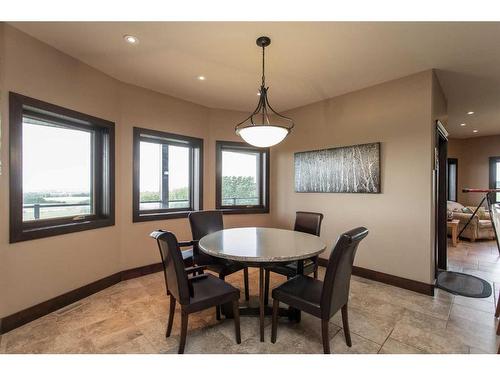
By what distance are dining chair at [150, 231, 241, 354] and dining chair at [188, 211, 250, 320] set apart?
1.42 feet

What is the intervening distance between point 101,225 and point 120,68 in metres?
1.86

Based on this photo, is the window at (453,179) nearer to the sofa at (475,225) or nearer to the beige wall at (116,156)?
the sofa at (475,225)

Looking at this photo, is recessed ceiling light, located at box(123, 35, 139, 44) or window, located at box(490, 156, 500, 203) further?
window, located at box(490, 156, 500, 203)

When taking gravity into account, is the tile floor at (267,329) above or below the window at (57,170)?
below

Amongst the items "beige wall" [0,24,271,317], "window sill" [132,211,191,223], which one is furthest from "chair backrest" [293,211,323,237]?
"window sill" [132,211,191,223]

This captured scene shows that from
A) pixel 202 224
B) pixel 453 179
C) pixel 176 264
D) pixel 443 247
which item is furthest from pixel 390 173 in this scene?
pixel 453 179

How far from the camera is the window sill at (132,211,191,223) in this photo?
3240 millimetres

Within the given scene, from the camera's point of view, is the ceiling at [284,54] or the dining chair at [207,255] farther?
the dining chair at [207,255]

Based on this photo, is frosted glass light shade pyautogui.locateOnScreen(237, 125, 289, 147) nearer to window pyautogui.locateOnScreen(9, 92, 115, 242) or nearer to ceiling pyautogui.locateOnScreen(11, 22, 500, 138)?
ceiling pyautogui.locateOnScreen(11, 22, 500, 138)

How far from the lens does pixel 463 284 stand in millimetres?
2957

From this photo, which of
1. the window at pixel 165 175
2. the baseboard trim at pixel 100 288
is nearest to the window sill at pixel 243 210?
the window at pixel 165 175

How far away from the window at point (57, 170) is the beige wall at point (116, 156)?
0.08 meters

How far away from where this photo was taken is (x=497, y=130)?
5957mm

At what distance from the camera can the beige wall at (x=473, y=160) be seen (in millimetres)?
6590
